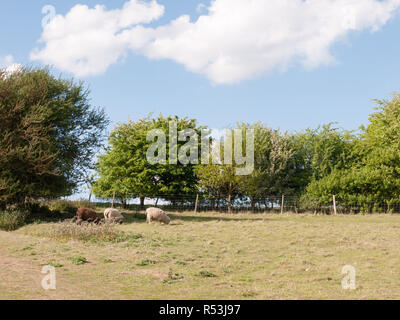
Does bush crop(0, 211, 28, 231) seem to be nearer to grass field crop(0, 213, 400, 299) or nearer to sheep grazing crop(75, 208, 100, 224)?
grass field crop(0, 213, 400, 299)

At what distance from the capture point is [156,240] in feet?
54.2

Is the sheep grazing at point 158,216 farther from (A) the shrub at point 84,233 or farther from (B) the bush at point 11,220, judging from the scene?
(B) the bush at point 11,220

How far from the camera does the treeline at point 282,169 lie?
34.3 m

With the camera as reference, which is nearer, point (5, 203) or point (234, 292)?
point (234, 292)

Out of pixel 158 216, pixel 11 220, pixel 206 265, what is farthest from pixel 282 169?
pixel 206 265

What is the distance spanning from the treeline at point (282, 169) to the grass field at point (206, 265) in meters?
16.0

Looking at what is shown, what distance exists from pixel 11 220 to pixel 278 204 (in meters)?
23.4

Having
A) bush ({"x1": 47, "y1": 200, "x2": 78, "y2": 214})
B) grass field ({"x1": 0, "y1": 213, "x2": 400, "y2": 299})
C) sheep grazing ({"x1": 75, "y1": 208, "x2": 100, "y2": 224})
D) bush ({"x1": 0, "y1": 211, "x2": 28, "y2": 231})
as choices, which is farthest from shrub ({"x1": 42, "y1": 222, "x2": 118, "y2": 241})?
bush ({"x1": 47, "y1": 200, "x2": 78, "y2": 214})

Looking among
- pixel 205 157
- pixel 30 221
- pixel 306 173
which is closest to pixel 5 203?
pixel 30 221

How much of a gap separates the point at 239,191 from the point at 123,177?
11525mm

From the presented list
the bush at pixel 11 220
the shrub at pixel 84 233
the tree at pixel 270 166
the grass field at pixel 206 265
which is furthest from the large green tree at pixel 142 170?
the shrub at pixel 84 233
